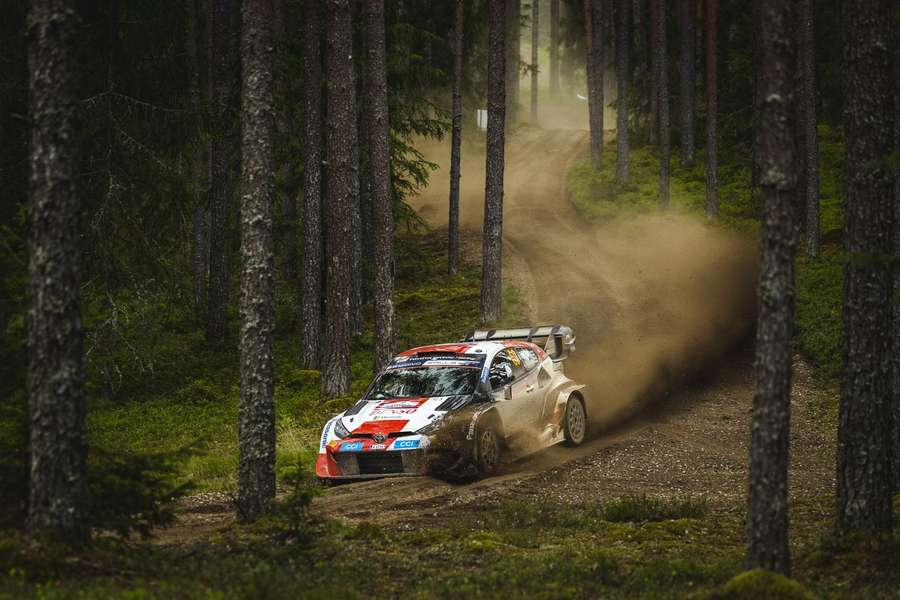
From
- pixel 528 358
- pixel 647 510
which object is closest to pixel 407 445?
pixel 647 510

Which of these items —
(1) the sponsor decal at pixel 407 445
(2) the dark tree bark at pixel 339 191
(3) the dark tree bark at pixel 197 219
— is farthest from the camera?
(3) the dark tree bark at pixel 197 219

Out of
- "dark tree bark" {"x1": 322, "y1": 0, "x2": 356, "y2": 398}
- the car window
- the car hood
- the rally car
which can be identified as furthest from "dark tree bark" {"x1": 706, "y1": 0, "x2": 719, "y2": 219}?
the car hood

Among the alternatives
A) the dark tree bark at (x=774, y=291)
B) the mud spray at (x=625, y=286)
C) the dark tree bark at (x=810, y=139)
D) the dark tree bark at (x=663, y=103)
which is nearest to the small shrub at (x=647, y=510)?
the dark tree bark at (x=774, y=291)

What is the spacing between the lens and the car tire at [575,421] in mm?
17703

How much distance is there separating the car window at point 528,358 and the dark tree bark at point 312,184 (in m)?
9.05

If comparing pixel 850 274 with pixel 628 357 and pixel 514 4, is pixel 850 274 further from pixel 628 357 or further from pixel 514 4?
pixel 514 4

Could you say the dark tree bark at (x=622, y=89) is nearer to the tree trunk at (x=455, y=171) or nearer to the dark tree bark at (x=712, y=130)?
the dark tree bark at (x=712, y=130)

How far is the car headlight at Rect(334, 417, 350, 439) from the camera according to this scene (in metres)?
14.4

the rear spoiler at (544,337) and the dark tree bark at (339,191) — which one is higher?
the dark tree bark at (339,191)

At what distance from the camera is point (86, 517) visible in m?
8.30

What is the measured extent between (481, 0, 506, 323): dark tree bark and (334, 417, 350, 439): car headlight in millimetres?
12849

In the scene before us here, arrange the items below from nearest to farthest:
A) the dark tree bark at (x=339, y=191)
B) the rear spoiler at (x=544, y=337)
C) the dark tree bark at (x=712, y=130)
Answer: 1. the rear spoiler at (x=544, y=337)
2. the dark tree bark at (x=339, y=191)
3. the dark tree bark at (x=712, y=130)

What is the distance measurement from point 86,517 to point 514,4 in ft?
205

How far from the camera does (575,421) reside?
18.1 meters
